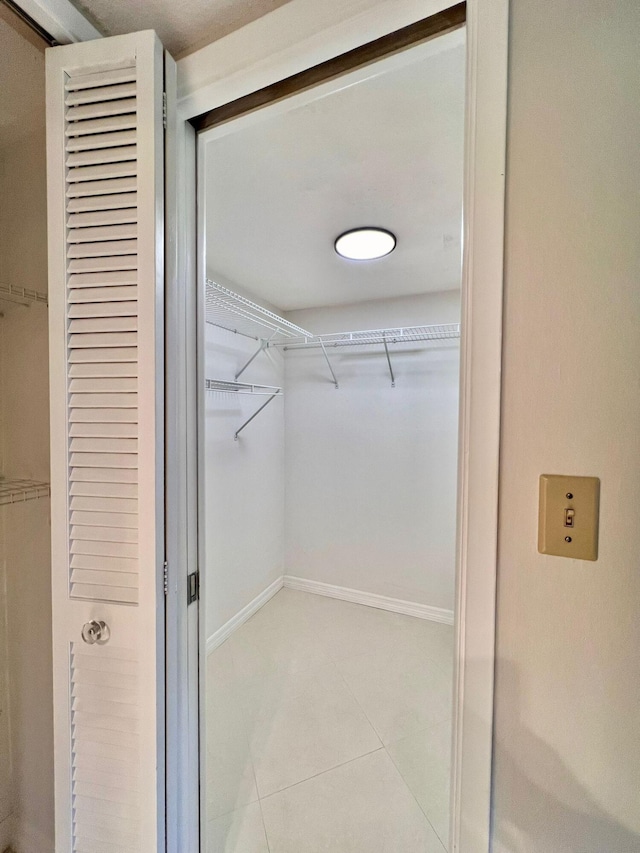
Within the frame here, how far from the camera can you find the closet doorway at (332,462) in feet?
3.51

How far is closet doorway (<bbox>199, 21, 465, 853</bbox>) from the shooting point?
1069 millimetres

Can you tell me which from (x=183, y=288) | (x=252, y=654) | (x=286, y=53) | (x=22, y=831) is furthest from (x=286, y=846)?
(x=286, y=53)

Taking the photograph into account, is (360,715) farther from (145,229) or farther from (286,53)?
(286,53)

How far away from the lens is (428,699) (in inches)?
66.4

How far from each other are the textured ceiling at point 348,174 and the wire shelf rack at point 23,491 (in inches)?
42.3

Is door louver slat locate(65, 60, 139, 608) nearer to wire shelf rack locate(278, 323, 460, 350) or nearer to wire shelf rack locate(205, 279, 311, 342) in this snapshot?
wire shelf rack locate(205, 279, 311, 342)

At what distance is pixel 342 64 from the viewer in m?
0.74

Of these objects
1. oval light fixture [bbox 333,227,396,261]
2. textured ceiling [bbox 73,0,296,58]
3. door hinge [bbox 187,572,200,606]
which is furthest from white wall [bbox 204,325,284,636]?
textured ceiling [bbox 73,0,296,58]

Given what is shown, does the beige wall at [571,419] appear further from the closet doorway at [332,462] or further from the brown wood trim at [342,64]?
the closet doorway at [332,462]

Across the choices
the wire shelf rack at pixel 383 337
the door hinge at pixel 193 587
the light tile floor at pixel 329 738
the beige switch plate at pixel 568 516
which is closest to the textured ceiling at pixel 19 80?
the door hinge at pixel 193 587

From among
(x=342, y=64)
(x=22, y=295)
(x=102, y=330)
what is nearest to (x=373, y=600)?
(x=102, y=330)

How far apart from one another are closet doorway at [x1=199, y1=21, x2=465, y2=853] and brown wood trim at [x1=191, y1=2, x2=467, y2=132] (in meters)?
0.02

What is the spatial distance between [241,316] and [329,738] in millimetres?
2202

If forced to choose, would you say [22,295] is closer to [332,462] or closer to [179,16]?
[179,16]
